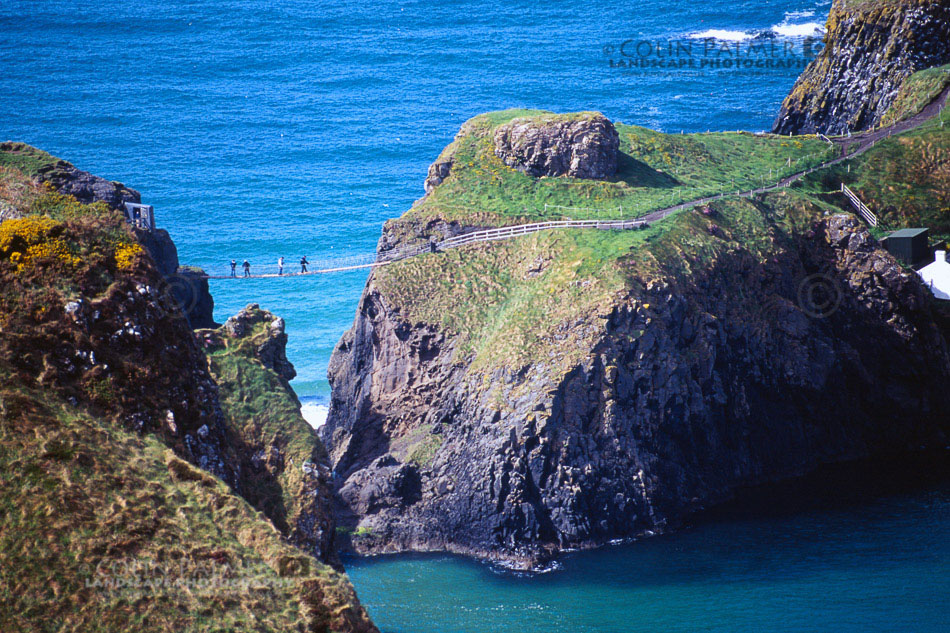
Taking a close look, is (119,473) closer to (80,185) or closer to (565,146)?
(80,185)

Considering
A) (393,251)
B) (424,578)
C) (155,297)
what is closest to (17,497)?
(155,297)

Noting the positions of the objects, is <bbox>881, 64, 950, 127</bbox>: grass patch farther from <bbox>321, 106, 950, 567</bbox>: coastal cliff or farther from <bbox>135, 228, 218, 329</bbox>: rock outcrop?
<bbox>135, 228, 218, 329</bbox>: rock outcrop

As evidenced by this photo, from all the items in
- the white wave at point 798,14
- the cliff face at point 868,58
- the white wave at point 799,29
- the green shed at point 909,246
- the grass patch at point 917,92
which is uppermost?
the white wave at point 798,14

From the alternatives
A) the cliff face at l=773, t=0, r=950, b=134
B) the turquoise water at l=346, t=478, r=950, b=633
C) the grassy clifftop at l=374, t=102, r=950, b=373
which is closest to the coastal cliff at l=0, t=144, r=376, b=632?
the turquoise water at l=346, t=478, r=950, b=633

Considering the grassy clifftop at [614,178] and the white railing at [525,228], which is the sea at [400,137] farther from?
the grassy clifftop at [614,178]

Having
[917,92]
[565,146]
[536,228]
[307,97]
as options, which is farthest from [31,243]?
[307,97]

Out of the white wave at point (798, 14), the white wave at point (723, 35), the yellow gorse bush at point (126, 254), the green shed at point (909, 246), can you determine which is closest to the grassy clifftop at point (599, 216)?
the green shed at point (909, 246)

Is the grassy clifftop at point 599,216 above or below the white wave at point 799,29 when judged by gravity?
below
